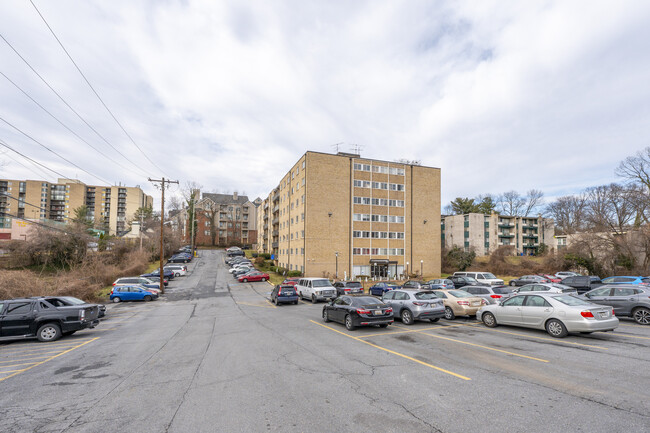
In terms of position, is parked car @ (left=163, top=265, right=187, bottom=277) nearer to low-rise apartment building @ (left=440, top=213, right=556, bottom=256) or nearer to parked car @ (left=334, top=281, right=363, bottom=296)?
parked car @ (left=334, top=281, right=363, bottom=296)

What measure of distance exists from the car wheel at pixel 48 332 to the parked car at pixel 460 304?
1683cm

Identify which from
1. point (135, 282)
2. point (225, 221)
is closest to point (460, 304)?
point (135, 282)

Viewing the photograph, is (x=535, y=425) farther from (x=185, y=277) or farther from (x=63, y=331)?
(x=185, y=277)

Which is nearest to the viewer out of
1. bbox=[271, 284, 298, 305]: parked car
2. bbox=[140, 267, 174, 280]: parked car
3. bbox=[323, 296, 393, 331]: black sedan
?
bbox=[323, 296, 393, 331]: black sedan

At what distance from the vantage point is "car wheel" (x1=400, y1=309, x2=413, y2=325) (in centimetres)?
1402

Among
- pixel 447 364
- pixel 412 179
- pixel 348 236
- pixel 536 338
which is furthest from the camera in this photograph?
pixel 412 179

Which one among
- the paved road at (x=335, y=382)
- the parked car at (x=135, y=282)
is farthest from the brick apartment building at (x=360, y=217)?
the paved road at (x=335, y=382)

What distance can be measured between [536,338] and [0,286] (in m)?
28.9

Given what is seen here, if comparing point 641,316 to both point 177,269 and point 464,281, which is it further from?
point 177,269

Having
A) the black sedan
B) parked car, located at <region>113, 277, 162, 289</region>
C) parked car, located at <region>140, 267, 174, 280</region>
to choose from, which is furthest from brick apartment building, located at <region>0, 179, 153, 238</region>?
the black sedan

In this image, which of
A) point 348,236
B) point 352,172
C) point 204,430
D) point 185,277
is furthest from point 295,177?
point 204,430

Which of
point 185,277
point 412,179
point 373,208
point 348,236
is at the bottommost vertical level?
point 185,277

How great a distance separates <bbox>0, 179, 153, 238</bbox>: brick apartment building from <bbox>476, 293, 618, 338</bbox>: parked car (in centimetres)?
12413

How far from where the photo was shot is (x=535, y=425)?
461cm
